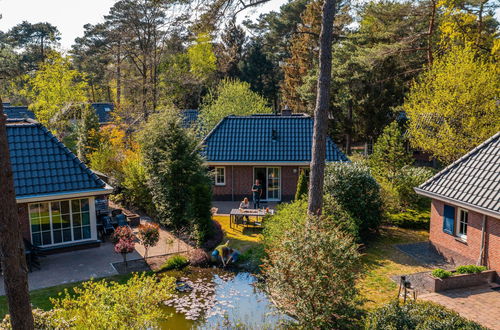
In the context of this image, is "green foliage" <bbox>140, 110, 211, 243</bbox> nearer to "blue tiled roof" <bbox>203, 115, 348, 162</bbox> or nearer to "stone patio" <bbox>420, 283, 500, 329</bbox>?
"blue tiled roof" <bbox>203, 115, 348, 162</bbox>

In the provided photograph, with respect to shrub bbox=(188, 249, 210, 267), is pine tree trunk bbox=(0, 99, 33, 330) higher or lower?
higher

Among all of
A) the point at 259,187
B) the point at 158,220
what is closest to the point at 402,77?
the point at 259,187

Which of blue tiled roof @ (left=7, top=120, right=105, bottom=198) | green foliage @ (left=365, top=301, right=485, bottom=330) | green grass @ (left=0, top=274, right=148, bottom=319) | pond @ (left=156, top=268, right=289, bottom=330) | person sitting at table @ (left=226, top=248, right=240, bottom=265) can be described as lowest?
pond @ (left=156, top=268, right=289, bottom=330)

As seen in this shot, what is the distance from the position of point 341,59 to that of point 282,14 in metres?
18.6

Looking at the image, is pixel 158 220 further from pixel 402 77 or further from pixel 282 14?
pixel 282 14

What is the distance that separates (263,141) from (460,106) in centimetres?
1048

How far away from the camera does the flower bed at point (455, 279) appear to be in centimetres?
1226

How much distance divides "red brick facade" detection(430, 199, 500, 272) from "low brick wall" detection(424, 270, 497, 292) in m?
0.41

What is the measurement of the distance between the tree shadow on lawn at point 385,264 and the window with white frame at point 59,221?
33.8 feet

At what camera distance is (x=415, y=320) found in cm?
816

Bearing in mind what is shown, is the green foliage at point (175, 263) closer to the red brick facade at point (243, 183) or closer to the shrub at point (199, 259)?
the shrub at point (199, 259)

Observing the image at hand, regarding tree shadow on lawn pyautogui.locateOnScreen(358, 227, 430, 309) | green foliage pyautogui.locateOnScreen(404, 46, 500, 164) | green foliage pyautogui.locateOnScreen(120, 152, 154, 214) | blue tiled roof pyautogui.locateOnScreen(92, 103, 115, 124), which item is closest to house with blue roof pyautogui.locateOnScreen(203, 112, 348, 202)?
green foliage pyautogui.locateOnScreen(120, 152, 154, 214)

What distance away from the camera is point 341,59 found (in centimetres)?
3316

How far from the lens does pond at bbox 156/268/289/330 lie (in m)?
11.1
